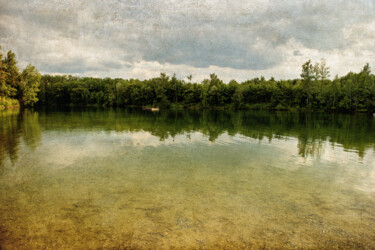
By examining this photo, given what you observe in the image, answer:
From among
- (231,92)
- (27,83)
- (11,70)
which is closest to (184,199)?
(11,70)

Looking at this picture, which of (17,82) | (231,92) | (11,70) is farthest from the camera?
(231,92)

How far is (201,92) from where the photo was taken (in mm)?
113062

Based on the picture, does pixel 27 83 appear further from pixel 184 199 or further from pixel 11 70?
pixel 184 199

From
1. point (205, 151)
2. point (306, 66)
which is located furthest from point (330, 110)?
point (205, 151)

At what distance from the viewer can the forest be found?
248 feet

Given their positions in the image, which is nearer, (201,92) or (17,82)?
(17,82)

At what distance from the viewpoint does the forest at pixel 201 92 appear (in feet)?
248

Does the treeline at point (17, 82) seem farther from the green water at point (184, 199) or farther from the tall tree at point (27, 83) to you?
the green water at point (184, 199)

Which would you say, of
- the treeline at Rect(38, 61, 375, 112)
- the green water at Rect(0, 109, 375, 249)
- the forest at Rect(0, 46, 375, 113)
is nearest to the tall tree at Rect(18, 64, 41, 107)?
the forest at Rect(0, 46, 375, 113)

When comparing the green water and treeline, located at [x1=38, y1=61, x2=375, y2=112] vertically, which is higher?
treeline, located at [x1=38, y1=61, x2=375, y2=112]

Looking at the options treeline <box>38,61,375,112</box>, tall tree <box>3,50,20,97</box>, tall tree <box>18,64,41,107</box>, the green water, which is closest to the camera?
the green water

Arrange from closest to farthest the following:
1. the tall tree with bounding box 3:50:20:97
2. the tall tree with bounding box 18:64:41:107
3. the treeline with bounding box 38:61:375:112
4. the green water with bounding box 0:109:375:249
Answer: the green water with bounding box 0:109:375:249 → the tall tree with bounding box 3:50:20:97 → the tall tree with bounding box 18:64:41:107 → the treeline with bounding box 38:61:375:112

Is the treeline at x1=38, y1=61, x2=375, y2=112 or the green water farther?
the treeline at x1=38, y1=61, x2=375, y2=112

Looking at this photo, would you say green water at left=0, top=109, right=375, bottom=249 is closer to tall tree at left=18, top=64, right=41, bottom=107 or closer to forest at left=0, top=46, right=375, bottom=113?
forest at left=0, top=46, right=375, bottom=113
